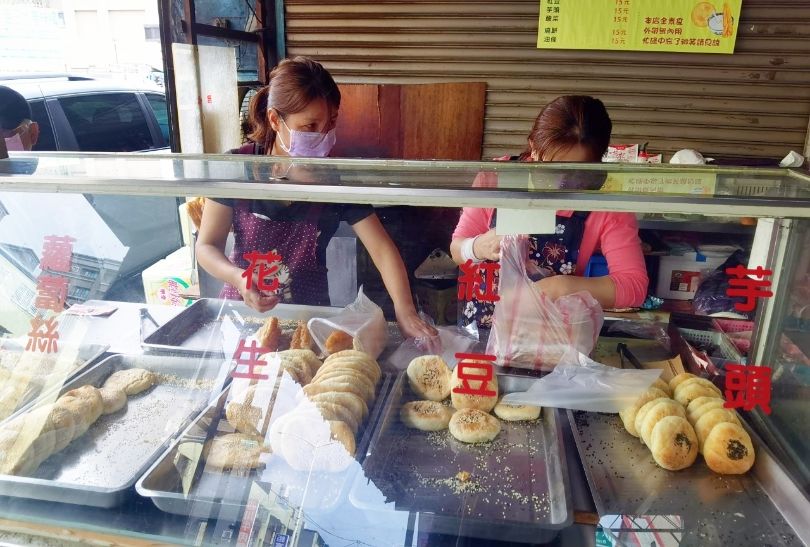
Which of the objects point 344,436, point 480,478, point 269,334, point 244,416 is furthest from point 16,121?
point 480,478

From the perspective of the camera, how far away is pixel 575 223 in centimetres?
192

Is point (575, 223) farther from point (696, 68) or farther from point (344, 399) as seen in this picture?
point (696, 68)

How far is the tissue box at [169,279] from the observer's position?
2611mm

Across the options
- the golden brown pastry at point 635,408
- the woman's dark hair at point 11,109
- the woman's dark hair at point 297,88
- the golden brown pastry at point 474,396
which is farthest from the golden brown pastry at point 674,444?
the woman's dark hair at point 11,109

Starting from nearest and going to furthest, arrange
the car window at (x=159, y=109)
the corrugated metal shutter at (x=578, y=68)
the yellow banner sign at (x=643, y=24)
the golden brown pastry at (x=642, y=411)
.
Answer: the golden brown pastry at (x=642, y=411) < the yellow banner sign at (x=643, y=24) < the corrugated metal shutter at (x=578, y=68) < the car window at (x=159, y=109)

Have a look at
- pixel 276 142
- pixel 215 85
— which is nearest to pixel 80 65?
pixel 215 85

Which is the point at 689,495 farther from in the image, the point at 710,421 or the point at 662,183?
the point at 662,183

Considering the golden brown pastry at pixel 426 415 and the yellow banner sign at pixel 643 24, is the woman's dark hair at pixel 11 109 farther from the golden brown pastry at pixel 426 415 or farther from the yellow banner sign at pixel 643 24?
the yellow banner sign at pixel 643 24

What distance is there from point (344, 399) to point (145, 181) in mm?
787

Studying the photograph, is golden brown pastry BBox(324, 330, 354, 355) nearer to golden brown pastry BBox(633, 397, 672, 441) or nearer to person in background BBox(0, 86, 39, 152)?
golden brown pastry BBox(633, 397, 672, 441)
